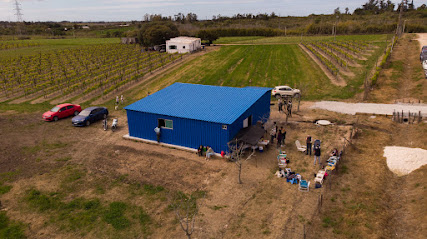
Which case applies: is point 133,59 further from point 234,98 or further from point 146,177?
point 146,177

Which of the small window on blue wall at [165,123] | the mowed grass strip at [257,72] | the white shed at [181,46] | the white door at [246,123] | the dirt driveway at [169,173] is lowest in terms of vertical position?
the dirt driveway at [169,173]

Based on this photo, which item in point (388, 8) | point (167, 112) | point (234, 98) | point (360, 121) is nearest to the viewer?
point (167, 112)

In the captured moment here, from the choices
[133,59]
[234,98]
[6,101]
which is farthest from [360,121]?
[133,59]

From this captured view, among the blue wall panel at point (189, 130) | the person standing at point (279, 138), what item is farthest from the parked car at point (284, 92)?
the person standing at point (279, 138)

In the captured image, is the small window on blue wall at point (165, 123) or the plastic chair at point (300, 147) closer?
the plastic chair at point (300, 147)

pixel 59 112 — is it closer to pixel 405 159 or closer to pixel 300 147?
pixel 300 147

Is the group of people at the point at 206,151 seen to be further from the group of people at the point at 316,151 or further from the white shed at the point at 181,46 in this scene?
the white shed at the point at 181,46

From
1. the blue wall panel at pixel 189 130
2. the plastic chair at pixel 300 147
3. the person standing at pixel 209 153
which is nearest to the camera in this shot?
the person standing at pixel 209 153

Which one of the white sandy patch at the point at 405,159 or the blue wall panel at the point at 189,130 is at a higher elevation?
the blue wall panel at the point at 189,130
